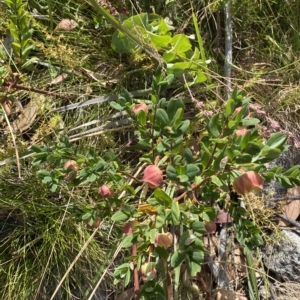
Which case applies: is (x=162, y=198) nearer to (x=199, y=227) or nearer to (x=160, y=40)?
(x=199, y=227)

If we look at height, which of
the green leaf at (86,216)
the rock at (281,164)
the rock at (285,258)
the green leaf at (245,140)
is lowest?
the rock at (285,258)

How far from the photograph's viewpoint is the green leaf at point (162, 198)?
0.89 meters

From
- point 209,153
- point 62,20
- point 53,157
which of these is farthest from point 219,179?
point 62,20

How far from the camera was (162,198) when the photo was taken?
2.95 ft

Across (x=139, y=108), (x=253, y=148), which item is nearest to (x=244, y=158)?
(x=253, y=148)

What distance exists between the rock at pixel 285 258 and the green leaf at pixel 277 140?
535 mm

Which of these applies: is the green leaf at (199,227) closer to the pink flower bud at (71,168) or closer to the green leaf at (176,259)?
the green leaf at (176,259)

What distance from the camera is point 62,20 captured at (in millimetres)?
1366

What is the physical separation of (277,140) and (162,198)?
237 mm

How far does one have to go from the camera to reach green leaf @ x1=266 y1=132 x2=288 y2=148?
0.86 m

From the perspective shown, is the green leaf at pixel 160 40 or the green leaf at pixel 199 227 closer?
the green leaf at pixel 199 227

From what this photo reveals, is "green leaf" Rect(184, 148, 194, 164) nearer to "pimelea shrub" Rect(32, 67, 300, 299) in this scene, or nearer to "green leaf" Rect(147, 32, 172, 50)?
"pimelea shrub" Rect(32, 67, 300, 299)

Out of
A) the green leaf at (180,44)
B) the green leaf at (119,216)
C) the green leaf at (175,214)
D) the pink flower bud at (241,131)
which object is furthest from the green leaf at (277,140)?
the green leaf at (180,44)

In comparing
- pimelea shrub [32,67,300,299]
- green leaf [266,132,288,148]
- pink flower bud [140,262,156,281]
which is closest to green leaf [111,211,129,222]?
pimelea shrub [32,67,300,299]
